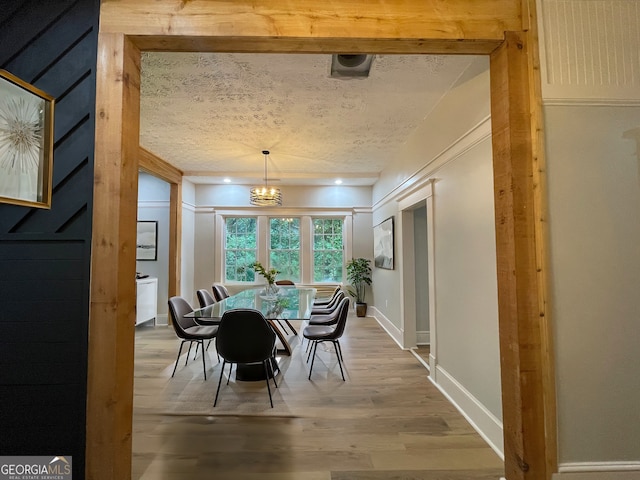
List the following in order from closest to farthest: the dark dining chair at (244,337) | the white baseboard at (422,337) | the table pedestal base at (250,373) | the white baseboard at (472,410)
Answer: the white baseboard at (472,410)
the dark dining chair at (244,337)
the table pedestal base at (250,373)
the white baseboard at (422,337)

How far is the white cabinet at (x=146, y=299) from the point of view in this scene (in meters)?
4.65

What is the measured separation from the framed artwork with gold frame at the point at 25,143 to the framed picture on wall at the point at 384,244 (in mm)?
3931

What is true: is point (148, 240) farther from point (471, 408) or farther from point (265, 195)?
point (471, 408)

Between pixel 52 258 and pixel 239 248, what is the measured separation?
495 cm

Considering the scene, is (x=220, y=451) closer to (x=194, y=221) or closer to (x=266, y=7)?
(x=266, y=7)

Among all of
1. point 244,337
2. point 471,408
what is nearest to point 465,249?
point 471,408

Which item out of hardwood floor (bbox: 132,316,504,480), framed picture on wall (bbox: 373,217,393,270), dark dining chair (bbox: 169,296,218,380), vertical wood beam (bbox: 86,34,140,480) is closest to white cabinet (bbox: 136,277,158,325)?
hardwood floor (bbox: 132,316,504,480)

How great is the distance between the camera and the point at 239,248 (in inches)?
248

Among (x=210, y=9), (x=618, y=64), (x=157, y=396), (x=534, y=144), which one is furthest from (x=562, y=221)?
(x=157, y=396)

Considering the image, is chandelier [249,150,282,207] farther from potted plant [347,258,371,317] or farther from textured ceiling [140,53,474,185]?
potted plant [347,258,371,317]

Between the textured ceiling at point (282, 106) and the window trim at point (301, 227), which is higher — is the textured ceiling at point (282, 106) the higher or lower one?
the higher one

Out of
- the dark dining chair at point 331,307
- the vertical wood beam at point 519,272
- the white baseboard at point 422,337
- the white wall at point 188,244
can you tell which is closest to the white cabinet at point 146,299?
the white wall at point 188,244

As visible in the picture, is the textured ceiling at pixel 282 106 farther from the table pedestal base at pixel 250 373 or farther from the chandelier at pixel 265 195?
the table pedestal base at pixel 250 373

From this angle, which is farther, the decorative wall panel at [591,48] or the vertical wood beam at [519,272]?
the decorative wall panel at [591,48]
